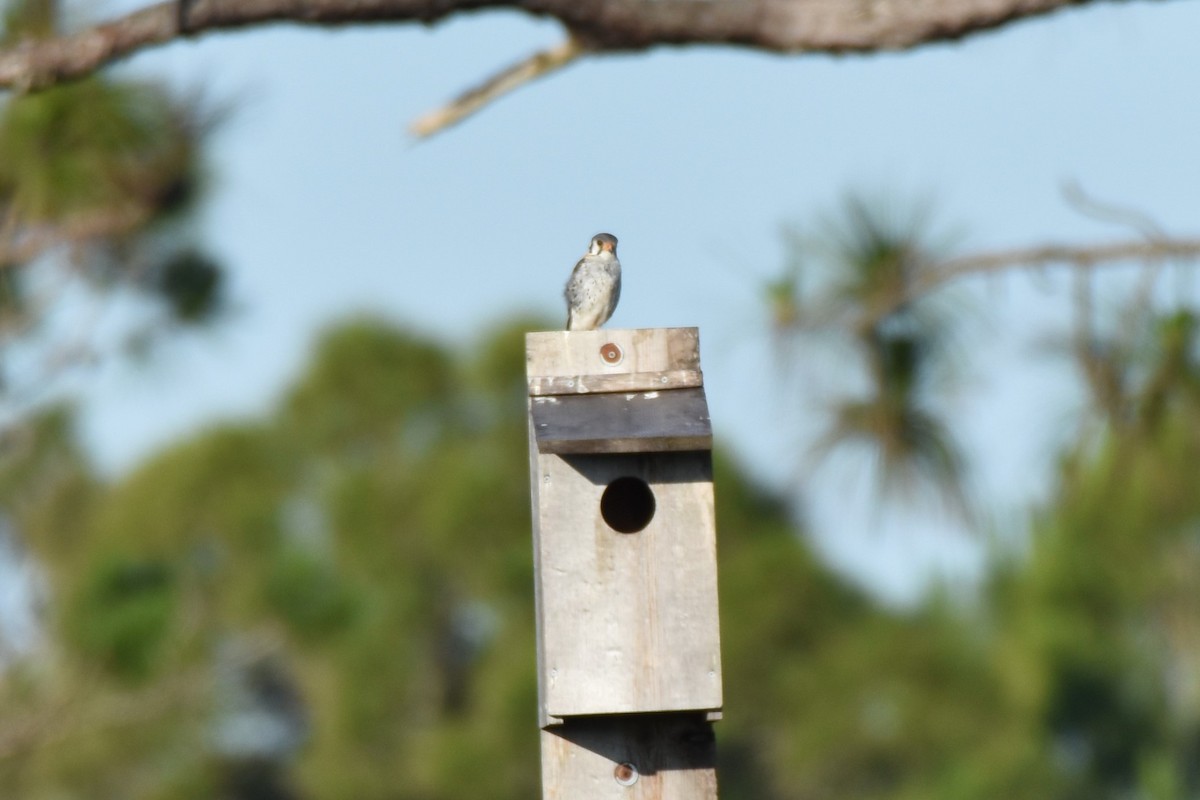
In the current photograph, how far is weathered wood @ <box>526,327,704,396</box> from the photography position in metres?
4.08

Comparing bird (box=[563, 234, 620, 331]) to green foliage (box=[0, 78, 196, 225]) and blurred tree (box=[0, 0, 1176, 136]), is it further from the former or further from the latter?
green foliage (box=[0, 78, 196, 225])

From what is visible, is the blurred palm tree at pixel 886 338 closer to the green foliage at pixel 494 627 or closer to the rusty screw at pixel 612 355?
the rusty screw at pixel 612 355

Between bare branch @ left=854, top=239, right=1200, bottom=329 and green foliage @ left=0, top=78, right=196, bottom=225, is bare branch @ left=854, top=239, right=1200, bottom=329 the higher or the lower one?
the lower one

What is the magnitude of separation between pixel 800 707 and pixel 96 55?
64.8 ft

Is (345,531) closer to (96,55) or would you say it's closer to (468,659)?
(468,659)

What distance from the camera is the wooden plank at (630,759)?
4051 mm

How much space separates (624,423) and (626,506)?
1.10ft

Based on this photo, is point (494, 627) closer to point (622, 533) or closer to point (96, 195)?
point (96, 195)

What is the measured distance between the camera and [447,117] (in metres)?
5.13

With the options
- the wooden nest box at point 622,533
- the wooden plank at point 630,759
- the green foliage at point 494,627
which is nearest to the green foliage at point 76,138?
the wooden nest box at point 622,533

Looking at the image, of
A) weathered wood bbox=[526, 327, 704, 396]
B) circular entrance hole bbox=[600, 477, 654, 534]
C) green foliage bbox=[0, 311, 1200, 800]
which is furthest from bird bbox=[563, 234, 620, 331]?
green foliage bbox=[0, 311, 1200, 800]

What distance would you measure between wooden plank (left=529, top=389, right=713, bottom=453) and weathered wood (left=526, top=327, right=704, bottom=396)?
23 mm

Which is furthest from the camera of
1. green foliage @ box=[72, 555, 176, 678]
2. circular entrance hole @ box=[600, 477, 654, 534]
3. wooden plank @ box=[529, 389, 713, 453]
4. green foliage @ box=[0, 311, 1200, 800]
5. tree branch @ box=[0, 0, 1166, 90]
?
green foliage @ box=[0, 311, 1200, 800]

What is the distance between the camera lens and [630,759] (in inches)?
161
